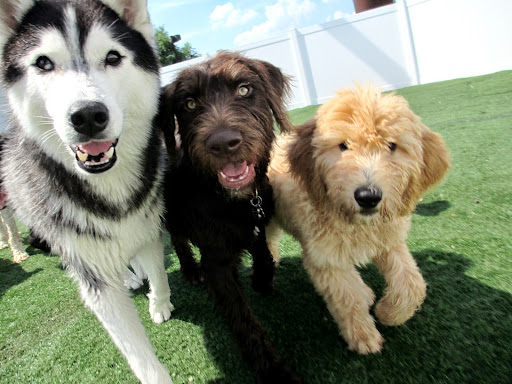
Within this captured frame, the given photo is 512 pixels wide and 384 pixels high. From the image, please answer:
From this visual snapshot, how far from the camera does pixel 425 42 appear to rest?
41.0 feet

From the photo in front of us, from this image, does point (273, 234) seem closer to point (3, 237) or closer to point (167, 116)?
point (167, 116)

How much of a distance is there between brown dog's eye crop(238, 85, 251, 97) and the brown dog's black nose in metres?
0.37

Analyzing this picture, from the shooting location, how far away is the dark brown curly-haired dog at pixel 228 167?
1834mm

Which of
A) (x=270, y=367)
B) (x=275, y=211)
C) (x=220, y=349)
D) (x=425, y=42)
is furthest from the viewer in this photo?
(x=425, y=42)

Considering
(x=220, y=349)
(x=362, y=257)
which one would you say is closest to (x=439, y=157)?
(x=362, y=257)

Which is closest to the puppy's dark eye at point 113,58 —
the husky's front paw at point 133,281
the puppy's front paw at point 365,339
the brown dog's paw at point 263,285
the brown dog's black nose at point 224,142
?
the brown dog's black nose at point 224,142

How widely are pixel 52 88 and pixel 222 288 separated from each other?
1.36 metres

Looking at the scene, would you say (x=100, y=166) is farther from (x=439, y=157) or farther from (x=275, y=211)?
(x=439, y=157)

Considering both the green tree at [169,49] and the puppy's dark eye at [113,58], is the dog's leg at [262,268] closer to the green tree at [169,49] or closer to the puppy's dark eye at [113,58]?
the puppy's dark eye at [113,58]

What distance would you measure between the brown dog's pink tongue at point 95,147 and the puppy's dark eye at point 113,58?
41 cm

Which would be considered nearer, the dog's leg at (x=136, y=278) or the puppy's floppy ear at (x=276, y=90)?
the puppy's floppy ear at (x=276, y=90)

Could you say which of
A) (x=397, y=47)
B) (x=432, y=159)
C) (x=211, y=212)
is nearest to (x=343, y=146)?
(x=432, y=159)

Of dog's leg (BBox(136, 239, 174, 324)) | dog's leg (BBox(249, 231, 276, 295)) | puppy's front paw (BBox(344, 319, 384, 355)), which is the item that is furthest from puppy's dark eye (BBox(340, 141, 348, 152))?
dog's leg (BBox(136, 239, 174, 324))

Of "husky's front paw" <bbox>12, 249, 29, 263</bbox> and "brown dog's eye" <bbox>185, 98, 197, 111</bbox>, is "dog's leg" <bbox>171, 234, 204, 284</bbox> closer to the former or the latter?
"brown dog's eye" <bbox>185, 98, 197, 111</bbox>
